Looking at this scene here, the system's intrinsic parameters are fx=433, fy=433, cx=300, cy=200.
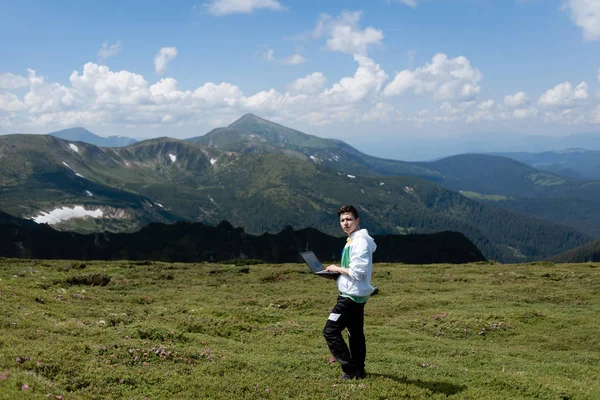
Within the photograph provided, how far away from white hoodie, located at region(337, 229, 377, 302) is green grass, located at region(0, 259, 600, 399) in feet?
11.1

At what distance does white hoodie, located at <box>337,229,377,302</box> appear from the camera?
12.9m

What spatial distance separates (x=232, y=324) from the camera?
2611cm

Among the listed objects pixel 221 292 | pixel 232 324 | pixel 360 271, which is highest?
pixel 360 271

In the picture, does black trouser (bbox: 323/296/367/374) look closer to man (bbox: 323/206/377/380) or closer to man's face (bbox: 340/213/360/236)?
A: man (bbox: 323/206/377/380)

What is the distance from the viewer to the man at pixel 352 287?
1298 cm

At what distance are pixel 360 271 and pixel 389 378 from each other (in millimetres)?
5051

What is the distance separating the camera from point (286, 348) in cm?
2088

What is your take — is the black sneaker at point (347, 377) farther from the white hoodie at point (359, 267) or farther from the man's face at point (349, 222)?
the man's face at point (349, 222)

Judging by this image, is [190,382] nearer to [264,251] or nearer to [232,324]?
[232,324]

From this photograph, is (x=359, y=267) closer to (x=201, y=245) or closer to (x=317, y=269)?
(x=317, y=269)

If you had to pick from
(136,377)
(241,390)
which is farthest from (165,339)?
(241,390)

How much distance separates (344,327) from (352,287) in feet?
5.28

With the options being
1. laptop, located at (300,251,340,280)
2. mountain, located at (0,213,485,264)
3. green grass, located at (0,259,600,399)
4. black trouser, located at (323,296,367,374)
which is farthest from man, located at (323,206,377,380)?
mountain, located at (0,213,485,264)

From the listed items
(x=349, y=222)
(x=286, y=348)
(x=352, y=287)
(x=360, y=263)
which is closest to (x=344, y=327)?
(x=352, y=287)
